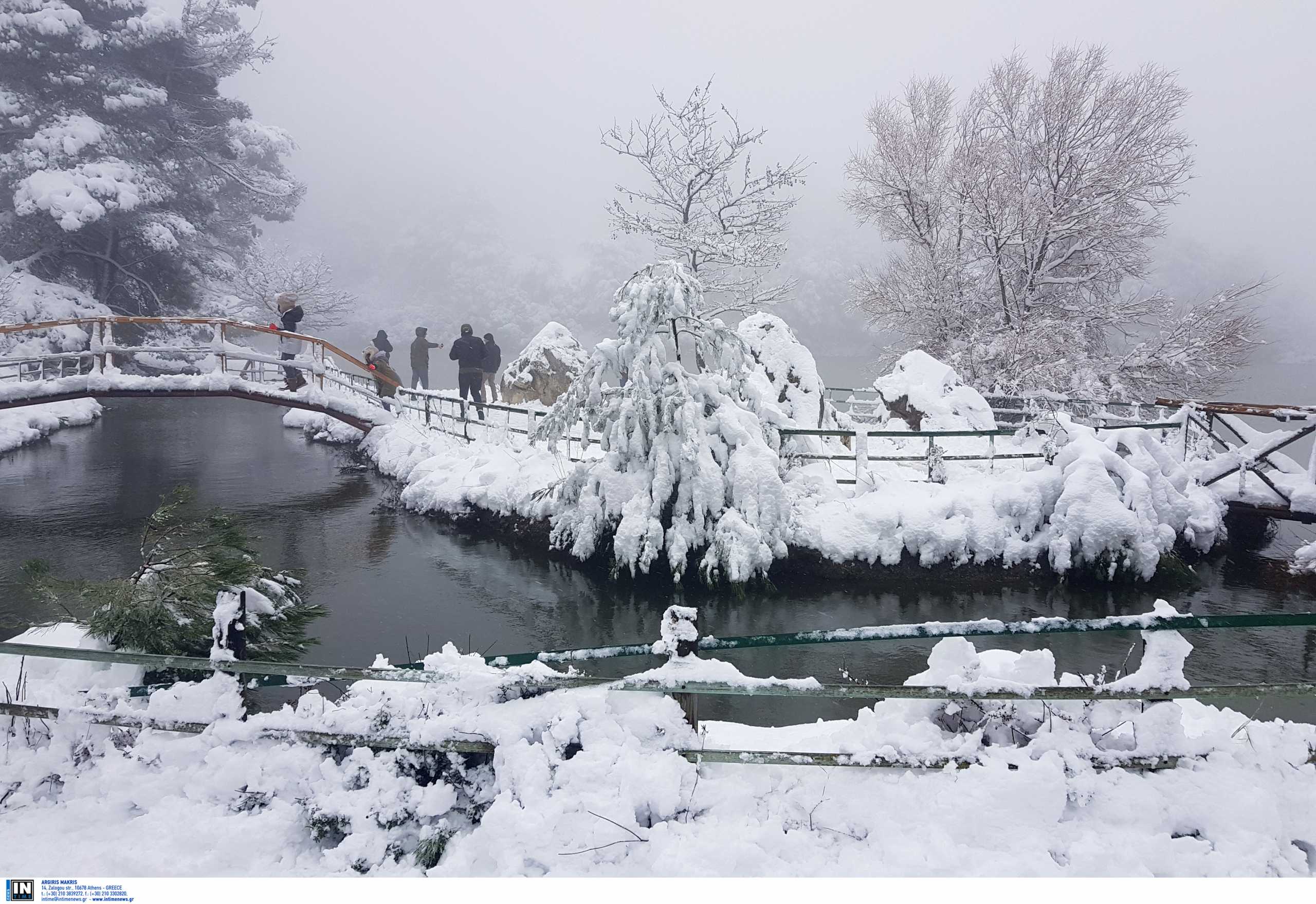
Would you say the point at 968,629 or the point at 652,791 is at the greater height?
the point at 968,629

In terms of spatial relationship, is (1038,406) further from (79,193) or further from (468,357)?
(79,193)

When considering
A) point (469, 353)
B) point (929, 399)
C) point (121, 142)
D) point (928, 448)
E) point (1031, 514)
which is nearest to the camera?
point (1031, 514)

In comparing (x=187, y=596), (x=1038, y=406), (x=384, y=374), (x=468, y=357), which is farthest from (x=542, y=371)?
(x=187, y=596)

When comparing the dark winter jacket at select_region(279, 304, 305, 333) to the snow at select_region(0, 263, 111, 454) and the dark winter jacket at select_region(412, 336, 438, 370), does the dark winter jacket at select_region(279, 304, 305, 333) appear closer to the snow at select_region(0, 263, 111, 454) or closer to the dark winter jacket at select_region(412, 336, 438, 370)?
the dark winter jacket at select_region(412, 336, 438, 370)

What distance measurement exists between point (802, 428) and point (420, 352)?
1219 cm

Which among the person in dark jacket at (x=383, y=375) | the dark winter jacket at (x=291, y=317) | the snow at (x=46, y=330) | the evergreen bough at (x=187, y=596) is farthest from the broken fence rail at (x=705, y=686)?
the snow at (x=46, y=330)

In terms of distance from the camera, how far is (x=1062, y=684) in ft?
10.8

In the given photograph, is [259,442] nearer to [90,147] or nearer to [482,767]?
[90,147]

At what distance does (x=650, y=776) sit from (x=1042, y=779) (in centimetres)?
163

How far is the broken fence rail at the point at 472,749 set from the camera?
123 inches

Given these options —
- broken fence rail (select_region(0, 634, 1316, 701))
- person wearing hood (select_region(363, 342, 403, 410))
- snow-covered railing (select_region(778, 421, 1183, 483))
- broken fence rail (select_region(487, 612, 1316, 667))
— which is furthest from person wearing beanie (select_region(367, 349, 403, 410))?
broken fence rail (select_region(487, 612, 1316, 667))

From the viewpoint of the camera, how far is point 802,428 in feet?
40.4

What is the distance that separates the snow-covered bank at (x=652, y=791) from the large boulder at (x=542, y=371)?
15660 mm

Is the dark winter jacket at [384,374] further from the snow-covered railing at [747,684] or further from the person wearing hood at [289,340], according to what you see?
the snow-covered railing at [747,684]
